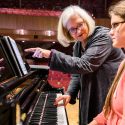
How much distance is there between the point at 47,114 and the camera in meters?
2.32

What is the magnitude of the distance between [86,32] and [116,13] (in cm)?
78

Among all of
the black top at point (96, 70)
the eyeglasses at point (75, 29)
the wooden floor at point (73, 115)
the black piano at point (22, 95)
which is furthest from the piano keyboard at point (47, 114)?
the wooden floor at point (73, 115)

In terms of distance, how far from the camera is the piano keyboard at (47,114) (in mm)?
2086

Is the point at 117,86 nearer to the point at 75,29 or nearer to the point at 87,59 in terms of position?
the point at 87,59

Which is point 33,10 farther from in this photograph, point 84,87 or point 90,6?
point 84,87

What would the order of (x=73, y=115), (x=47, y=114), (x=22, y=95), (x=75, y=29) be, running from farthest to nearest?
(x=73, y=115) → (x=75, y=29) → (x=47, y=114) → (x=22, y=95)

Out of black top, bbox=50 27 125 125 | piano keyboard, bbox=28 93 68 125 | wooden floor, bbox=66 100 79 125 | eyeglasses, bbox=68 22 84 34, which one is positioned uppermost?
eyeglasses, bbox=68 22 84 34

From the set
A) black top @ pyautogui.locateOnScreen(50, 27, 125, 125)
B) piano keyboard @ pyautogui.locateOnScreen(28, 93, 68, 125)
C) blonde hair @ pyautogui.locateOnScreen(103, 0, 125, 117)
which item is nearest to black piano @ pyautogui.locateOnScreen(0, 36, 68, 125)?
piano keyboard @ pyautogui.locateOnScreen(28, 93, 68, 125)

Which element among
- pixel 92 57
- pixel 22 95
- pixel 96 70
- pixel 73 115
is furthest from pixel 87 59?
pixel 73 115

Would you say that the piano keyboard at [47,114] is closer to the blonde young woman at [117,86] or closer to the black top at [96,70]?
the black top at [96,70]

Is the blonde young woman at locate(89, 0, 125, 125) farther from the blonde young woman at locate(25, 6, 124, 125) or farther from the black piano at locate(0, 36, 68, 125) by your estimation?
the blonde young woman at locate(25, 6, 124, 125)

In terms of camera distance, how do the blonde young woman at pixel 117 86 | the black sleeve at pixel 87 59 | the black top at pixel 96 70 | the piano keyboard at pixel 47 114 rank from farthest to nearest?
the black top at pixel 96 70
the black sleeve at pixel 87 59
the piano keyboard at pixel 47 114
the blonde young woman at pixel 117 86

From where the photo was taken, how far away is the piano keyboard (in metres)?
2.09

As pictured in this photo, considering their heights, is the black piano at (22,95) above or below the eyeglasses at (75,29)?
below
